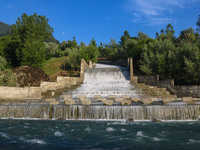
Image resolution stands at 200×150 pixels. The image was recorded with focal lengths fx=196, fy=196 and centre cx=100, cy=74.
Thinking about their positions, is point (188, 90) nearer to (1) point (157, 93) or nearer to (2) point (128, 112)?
(1) point (157, 93)

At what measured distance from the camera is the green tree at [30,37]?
39188 millimetres

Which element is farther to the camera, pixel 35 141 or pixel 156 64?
pixel 156 64

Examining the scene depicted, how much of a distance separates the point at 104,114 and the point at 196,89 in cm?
1446

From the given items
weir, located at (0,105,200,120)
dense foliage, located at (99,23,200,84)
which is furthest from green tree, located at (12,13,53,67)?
weir, located at (0,105,200,120)

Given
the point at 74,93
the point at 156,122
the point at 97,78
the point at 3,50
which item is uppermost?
the point at 3,50

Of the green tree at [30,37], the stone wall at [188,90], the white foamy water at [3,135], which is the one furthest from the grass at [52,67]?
the white foamy water at [3,135]

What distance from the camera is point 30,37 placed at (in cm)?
4206

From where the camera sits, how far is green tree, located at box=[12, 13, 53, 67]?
1543 inches

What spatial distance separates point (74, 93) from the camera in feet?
85.1

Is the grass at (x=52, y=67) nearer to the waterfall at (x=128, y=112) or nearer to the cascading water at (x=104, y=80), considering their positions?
the cascading water at (x=104, y=80)

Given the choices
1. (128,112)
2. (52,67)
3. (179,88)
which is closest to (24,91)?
(128,112)

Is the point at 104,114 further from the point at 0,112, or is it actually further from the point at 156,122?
the point at 0,112

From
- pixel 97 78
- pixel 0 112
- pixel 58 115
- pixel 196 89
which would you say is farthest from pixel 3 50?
pixel 196 89

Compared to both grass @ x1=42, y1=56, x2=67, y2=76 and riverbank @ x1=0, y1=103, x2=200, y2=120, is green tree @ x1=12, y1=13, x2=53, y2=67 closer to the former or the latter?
grass @ x1=42, y1=56, x2=67, y2=76
